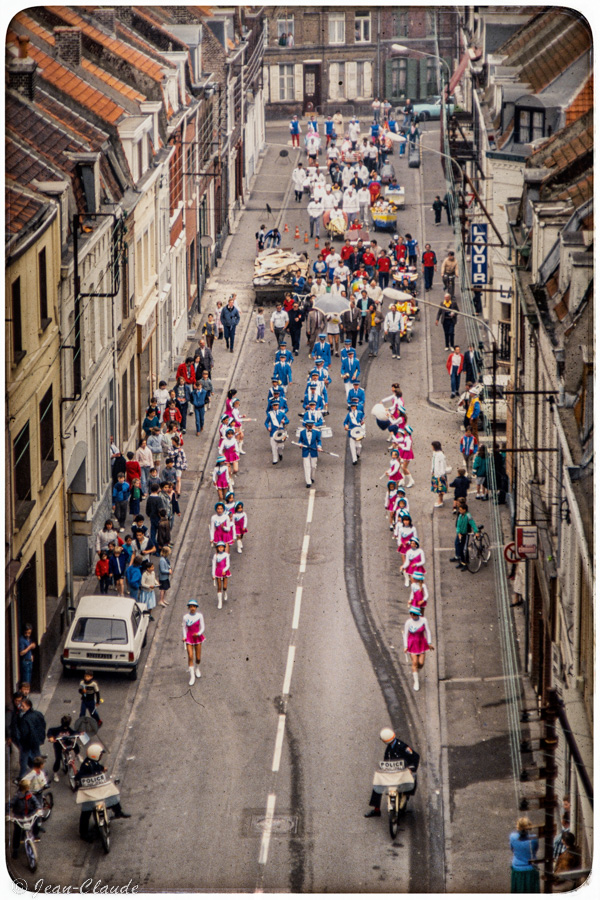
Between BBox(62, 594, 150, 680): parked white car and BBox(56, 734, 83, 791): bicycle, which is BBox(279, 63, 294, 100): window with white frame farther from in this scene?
BBox(56, 734, 83, 791): bicycle

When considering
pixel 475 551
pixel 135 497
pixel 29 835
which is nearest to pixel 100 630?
pixel 29 835

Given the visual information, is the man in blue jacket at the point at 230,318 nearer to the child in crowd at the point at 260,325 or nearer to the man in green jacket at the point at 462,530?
the child in crowd at the point at 260,325

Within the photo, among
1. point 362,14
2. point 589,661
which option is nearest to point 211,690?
point 589,661

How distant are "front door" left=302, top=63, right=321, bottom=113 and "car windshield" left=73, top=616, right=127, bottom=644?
2270 inches

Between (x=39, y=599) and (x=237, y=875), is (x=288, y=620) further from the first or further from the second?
(x=237, y=875)

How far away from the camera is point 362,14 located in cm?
8031

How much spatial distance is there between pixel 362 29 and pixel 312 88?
12238mm

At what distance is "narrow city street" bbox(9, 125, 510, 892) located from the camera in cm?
2809

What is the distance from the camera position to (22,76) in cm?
3803

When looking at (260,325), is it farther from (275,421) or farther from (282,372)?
(275,421)

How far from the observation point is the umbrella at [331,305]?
5666 centimetres

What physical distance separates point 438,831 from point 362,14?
58731 mm

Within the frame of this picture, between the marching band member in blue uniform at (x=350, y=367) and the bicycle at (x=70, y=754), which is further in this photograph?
the marching band member in blue uniform at (x=350, y=367)

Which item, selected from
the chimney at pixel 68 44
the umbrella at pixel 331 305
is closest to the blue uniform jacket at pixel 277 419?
the umbrella at pixel 331 305
